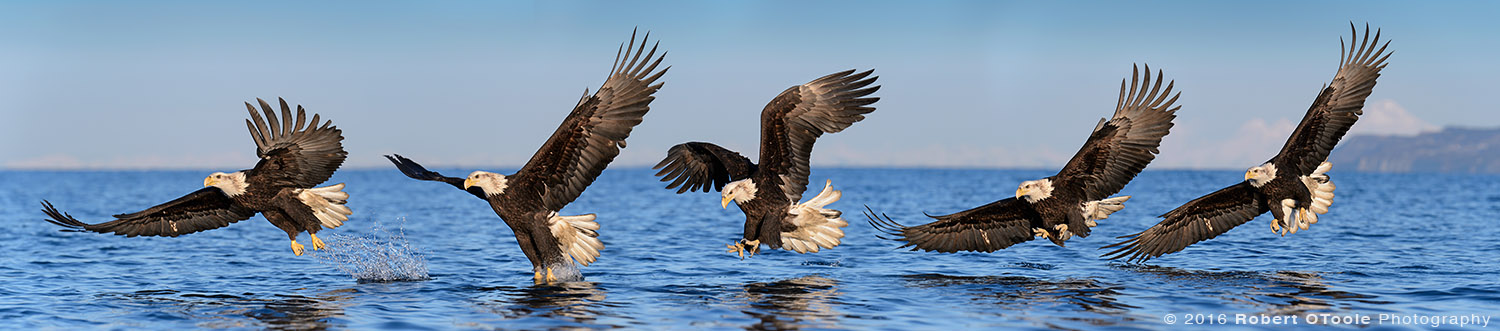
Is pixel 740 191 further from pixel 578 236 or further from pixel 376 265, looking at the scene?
pixel 376 265

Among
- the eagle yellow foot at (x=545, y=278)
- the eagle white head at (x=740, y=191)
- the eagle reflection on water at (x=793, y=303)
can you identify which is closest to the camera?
the eagle reflection on water at (x=793, y=303)

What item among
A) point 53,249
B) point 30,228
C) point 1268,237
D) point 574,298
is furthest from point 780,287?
point 30,228

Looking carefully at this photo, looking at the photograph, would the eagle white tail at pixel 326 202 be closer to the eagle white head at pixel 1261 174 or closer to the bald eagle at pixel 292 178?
the bald eagle at pixel 292 178

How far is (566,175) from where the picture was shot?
38.2ft

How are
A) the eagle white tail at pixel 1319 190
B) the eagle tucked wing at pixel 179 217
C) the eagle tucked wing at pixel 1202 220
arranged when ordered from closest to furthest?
the eagle tucked wing at pixel 179 217 → the eagle white tail at pixel 1319 190 → the eagle tucked wing at pixel 1202 220

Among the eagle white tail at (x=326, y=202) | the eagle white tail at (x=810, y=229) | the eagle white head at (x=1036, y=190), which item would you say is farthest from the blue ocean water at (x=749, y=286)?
the eagle white head at (x=1036, y=190)

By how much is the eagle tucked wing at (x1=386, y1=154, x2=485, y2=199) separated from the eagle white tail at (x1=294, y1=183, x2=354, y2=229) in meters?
0.64

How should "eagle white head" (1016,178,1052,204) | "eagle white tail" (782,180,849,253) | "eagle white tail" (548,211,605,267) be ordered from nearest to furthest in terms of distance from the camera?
"eagle white tail" (782,180,849,253) < "eagle white tail" (548,211,605,267) < "eagle white head" (1016,178,1052,204)

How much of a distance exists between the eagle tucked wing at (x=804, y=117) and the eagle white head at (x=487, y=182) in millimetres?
2460

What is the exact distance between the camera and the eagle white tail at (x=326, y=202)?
11.9m

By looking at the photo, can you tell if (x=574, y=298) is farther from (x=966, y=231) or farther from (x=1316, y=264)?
(x=1316, y=264)

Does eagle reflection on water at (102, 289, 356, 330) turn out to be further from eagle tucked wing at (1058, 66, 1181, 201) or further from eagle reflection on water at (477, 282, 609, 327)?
eagle tucked wing at (1058, 66, 1181, 201)

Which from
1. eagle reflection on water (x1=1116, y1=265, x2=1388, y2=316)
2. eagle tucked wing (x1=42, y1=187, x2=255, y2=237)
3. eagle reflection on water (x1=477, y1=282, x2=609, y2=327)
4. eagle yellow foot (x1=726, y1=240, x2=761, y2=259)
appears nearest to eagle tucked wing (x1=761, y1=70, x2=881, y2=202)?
eagle yellow foot (x1=726, y1=240, x2=761, y2=259)

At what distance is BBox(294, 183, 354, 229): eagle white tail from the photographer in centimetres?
1193
